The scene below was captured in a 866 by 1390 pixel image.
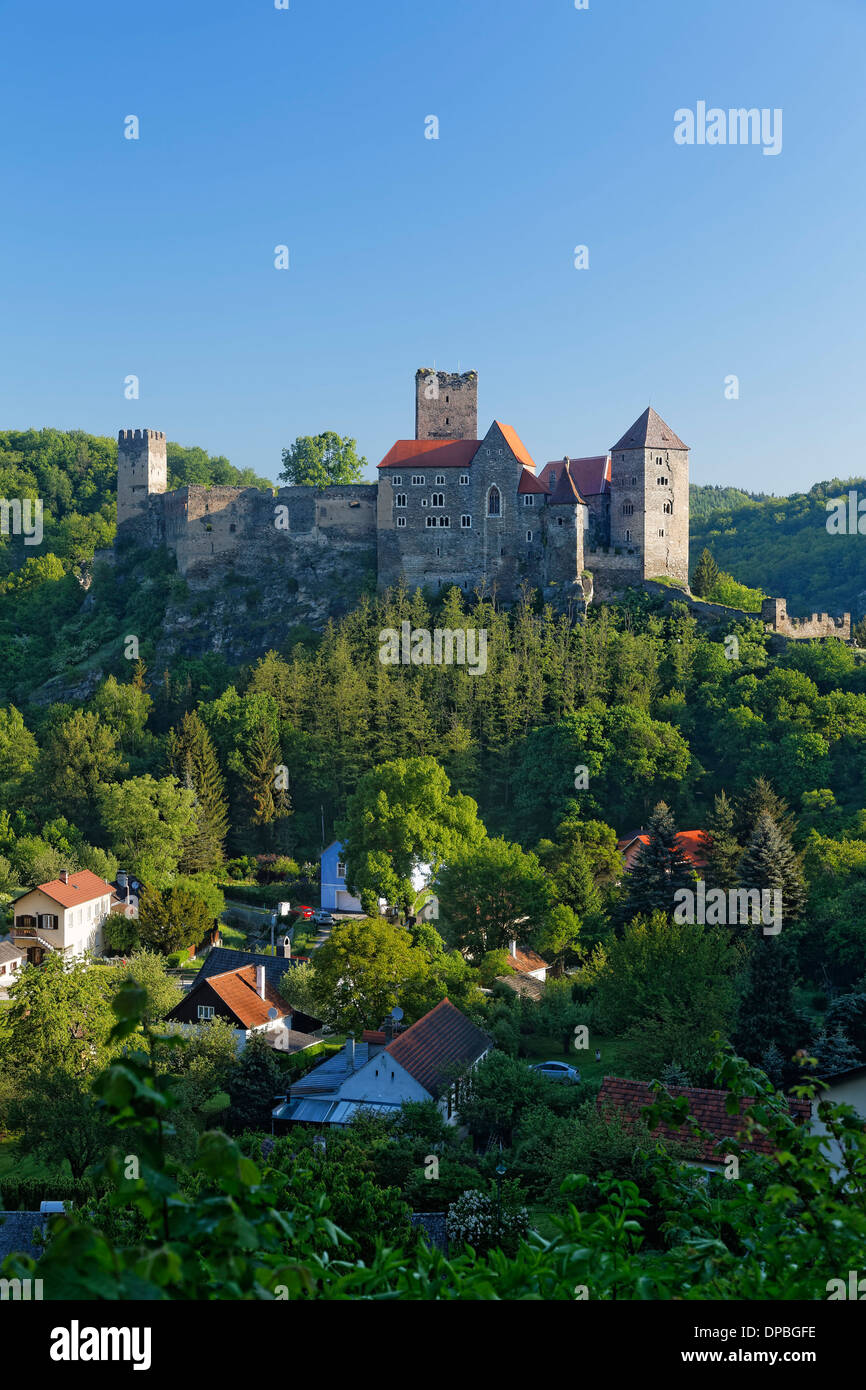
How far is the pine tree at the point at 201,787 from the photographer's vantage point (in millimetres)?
49219

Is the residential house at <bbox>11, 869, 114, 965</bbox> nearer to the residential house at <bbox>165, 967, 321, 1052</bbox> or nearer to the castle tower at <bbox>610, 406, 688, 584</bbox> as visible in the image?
the residential house at <bbox>165, 967, 321, 1052</bbox>

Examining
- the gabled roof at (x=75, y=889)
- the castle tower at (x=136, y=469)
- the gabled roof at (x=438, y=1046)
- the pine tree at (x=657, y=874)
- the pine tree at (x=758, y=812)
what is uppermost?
the castle tower at (x=136, y=469)

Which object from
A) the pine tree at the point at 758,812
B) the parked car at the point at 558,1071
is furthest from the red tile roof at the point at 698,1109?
the pine tree at the point at 758,812

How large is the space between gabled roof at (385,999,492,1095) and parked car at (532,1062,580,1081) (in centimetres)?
134

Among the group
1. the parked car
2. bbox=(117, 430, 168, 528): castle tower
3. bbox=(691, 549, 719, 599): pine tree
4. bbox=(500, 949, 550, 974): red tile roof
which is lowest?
the parked car

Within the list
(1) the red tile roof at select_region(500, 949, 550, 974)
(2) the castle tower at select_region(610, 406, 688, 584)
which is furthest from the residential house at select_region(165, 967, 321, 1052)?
(2) the castle tower at select_region(610, 406, 688, 584)

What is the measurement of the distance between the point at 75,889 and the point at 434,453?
28764mm

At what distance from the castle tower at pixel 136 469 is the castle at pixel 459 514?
0.25 ft

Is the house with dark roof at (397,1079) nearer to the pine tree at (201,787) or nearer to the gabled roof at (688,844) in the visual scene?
the gabled roof at (688,844)

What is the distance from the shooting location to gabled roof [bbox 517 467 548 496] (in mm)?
58469

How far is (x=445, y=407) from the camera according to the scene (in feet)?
209

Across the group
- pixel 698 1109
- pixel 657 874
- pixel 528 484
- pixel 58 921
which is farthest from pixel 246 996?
pixel 528 484

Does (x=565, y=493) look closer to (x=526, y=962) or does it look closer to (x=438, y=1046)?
(x=526, y=962)
